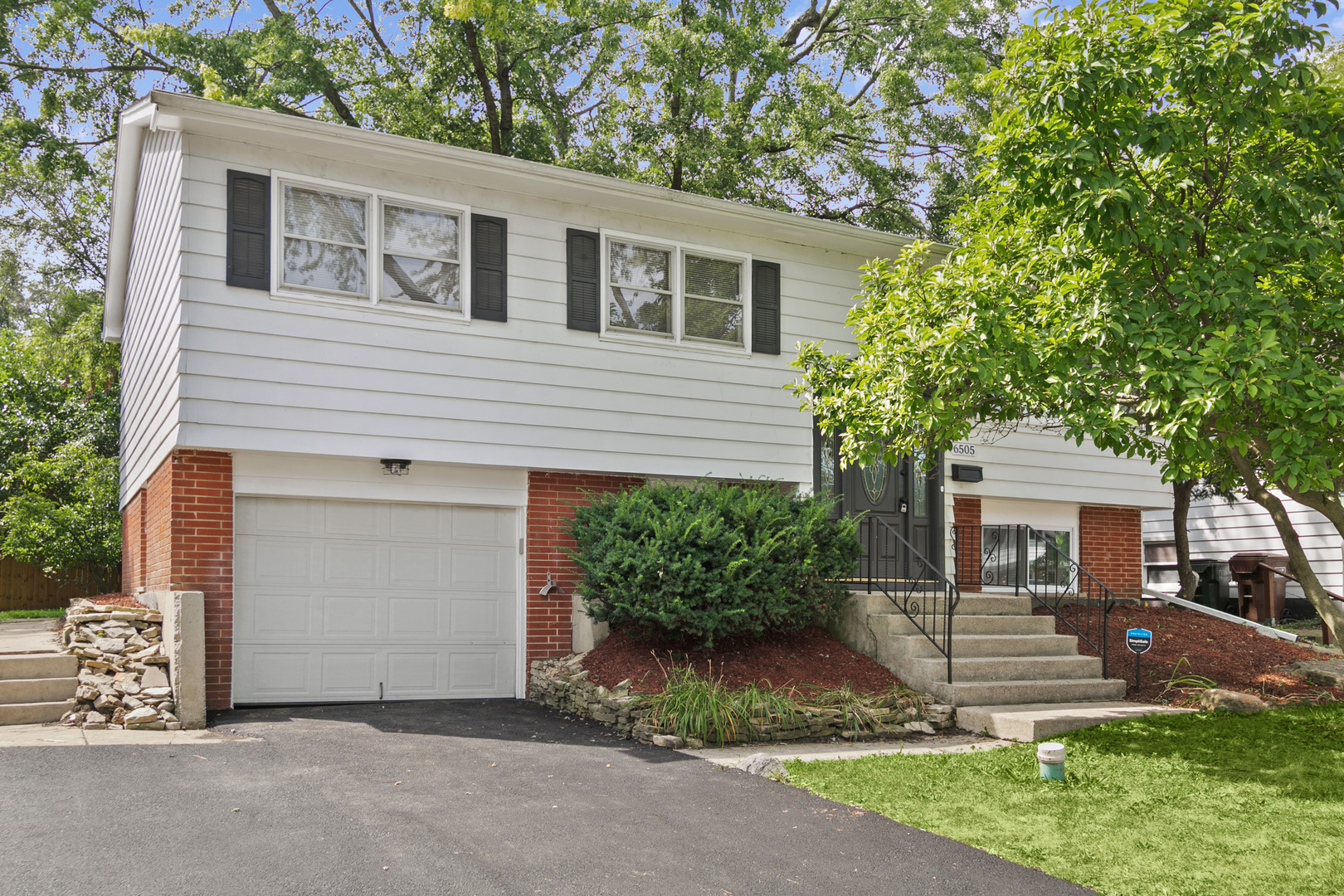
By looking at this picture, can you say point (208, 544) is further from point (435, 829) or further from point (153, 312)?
point (435, 829)

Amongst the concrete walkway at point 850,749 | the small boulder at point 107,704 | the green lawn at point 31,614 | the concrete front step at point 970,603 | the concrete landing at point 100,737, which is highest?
the concrete front step at point 970,603

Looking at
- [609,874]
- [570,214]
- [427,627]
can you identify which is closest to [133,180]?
[570,214]

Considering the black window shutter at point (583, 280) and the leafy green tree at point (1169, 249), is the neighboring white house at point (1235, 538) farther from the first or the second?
the black window shutter at point (583, 280)

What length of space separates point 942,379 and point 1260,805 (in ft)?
10.6

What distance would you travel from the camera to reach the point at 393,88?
17625 mm

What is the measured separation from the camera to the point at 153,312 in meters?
10.5

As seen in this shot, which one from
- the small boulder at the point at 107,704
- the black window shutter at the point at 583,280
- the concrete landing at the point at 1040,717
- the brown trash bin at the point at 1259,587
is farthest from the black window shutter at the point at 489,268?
the brown trash bin at the point at 1259,587

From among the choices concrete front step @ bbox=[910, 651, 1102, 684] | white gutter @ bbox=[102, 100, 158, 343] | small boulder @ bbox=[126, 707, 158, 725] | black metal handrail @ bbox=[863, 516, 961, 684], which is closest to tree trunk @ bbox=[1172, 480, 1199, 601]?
black metal handrail @ bbox=[863, 516, 961, 684]

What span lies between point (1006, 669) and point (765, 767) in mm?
3285

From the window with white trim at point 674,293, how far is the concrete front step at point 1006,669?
13.7 ft

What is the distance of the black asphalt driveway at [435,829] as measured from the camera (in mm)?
4453

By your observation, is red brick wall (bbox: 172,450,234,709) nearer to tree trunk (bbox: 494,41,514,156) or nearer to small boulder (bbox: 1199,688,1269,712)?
small boulder (bbox: 1199,688,1269,712)

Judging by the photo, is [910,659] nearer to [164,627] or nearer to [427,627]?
[427,627]

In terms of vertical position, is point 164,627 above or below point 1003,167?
below
